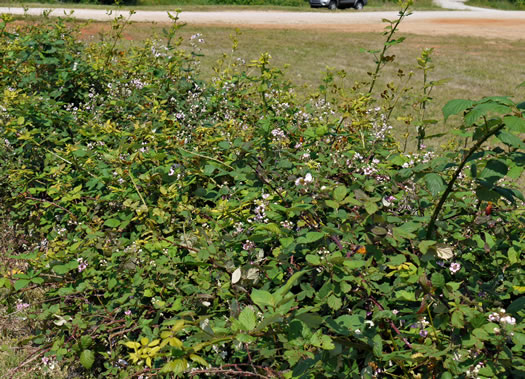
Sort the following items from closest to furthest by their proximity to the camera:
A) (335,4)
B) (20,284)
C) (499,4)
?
(20,284) < (335,4) < (499,4)

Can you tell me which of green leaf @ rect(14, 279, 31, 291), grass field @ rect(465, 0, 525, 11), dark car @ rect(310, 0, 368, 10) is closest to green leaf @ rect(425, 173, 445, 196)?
green leaf @ rect(14, 279, 31, 291)

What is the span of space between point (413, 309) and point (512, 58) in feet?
43.0

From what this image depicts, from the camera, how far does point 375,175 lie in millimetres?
2750

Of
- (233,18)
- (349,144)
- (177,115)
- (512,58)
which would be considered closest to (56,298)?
(177,115)

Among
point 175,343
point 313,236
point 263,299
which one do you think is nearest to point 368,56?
point 313,236

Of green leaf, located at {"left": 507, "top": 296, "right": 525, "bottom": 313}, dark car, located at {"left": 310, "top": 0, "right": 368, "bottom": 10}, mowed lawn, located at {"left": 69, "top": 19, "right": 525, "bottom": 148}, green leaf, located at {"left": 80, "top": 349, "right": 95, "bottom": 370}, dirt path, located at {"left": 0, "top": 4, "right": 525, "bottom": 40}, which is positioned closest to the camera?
green leaf, located at {"left": 507, "top": 296, "right": 525, "bottom": 313}

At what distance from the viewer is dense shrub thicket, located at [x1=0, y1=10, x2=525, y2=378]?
1.73 m

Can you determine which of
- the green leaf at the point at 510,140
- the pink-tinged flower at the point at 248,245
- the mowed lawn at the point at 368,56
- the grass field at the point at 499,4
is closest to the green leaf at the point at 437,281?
the green leaf at the point at 510,140

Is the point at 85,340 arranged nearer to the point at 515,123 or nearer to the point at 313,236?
the point at 313,236

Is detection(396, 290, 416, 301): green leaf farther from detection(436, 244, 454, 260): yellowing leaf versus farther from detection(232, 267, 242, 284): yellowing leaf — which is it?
detection(232, 267, 242, 284): yellowing leaf

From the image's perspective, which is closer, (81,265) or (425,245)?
(425,245)

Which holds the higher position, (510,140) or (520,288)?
(510,140)

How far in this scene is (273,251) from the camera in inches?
86.3

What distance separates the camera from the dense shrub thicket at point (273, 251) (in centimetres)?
173
